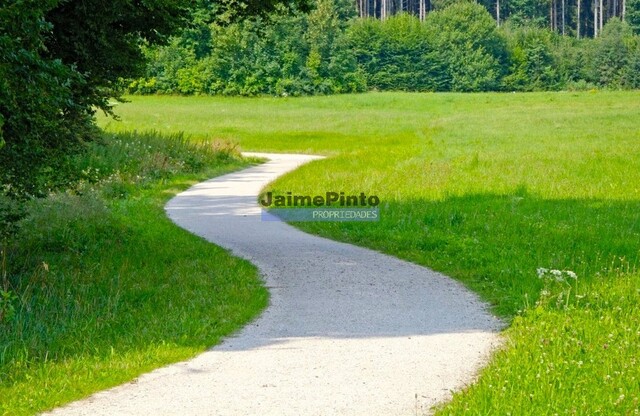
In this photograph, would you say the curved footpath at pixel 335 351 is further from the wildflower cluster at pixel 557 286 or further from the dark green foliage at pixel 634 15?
the dark green foliage at pixel 634 15

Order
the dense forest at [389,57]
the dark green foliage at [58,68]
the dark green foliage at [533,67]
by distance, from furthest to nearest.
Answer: the dark green foliage at [533,67] → the dense forest at [389,57] → the dark green foliage at [58,68]

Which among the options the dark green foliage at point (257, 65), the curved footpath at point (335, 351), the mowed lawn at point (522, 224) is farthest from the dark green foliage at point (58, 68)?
the dark green foliage at point (257, 65)

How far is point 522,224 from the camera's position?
16.2 m

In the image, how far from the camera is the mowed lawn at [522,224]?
743cm

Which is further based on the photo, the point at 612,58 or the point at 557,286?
the point at 612,58

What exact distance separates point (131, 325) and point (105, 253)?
15.7 feet

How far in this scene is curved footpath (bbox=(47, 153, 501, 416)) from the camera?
7.04m

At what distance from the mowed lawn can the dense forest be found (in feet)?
133

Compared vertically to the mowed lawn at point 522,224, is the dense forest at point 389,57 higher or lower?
higher

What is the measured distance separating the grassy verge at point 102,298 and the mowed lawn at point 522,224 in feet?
9.79

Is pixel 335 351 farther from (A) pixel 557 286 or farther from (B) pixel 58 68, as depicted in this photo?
(B) pixel 58 68

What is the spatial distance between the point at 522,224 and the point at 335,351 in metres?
8.51

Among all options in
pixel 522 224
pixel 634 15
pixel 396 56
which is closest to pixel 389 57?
pixel 396 56

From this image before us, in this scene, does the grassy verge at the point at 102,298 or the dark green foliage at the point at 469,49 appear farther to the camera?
the dark green foliage at the point at 469,49
